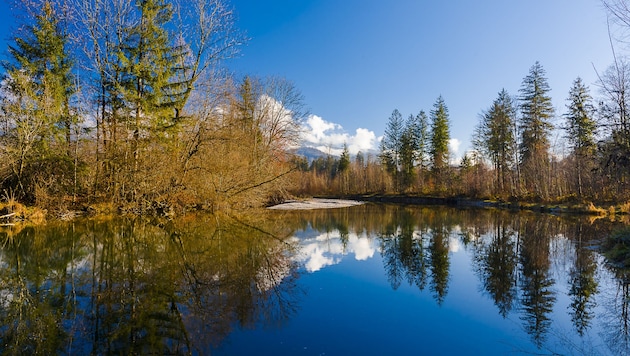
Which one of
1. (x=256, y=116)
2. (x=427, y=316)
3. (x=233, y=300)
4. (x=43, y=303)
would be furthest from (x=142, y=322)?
(x=256, y=116)

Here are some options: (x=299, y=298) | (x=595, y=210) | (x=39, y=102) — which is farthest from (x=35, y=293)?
(x=595, y=210)

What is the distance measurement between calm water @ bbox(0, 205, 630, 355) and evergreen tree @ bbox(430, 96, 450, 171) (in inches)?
1366

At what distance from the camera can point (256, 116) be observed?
27.7 metres

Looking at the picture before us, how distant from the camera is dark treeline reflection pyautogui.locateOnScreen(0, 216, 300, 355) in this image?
134 inches

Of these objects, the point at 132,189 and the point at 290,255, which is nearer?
the point at 290,255

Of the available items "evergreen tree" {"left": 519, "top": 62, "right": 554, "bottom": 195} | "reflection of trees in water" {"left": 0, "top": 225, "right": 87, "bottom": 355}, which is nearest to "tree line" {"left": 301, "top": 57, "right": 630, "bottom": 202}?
"evergreen tree" {"left": 519, "top": 62, "right": 554, "bottom": 195}

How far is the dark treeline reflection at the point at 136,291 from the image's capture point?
341 centimetres

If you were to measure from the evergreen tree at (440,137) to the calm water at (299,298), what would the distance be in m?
34.7

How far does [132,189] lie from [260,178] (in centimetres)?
728

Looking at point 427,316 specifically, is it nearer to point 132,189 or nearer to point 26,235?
point 26,235

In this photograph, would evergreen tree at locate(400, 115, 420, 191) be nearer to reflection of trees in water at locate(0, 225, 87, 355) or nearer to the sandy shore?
the sandy shore

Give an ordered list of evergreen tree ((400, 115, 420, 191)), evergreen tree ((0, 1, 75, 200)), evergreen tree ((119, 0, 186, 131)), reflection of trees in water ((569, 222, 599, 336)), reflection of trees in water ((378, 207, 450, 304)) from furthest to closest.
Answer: evergreen tree ((400, 115, 420, 191))
evergreen tree ((119, 0, 186, 131))
evergreen tree ((0, 1, 75, 200))
reflection of trees in water ((378, 207, 450, 304))
reflection of trees in water ((569, 222, 599, 336))

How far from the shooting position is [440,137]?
145 ft

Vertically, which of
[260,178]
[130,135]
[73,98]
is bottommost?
[260,178]
